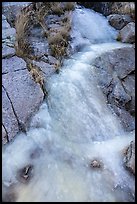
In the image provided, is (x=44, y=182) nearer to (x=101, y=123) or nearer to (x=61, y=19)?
(x=101, y=123)

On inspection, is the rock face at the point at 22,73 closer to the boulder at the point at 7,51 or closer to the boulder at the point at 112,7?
the boulder at the point at 7,51

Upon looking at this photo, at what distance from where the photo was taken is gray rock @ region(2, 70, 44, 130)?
4816mm

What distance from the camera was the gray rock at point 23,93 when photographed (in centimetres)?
482

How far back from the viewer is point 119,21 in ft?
24.0

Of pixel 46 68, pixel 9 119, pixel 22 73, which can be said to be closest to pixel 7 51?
pixel 22 73

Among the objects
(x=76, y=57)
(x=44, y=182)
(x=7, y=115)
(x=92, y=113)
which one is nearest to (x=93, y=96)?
(x=92, y=113)

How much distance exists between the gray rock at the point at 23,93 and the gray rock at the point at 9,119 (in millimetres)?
76

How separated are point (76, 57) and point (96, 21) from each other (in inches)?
73.9

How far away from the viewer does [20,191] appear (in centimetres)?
393

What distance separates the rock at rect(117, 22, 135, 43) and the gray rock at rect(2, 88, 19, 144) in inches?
119

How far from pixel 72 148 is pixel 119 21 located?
3870 millimetres

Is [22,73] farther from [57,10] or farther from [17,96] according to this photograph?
[57,10]

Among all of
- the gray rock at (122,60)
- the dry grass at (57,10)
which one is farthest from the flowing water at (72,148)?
the dry grass at (57,10)

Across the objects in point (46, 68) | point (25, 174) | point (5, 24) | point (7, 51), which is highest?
point (5, 24)
